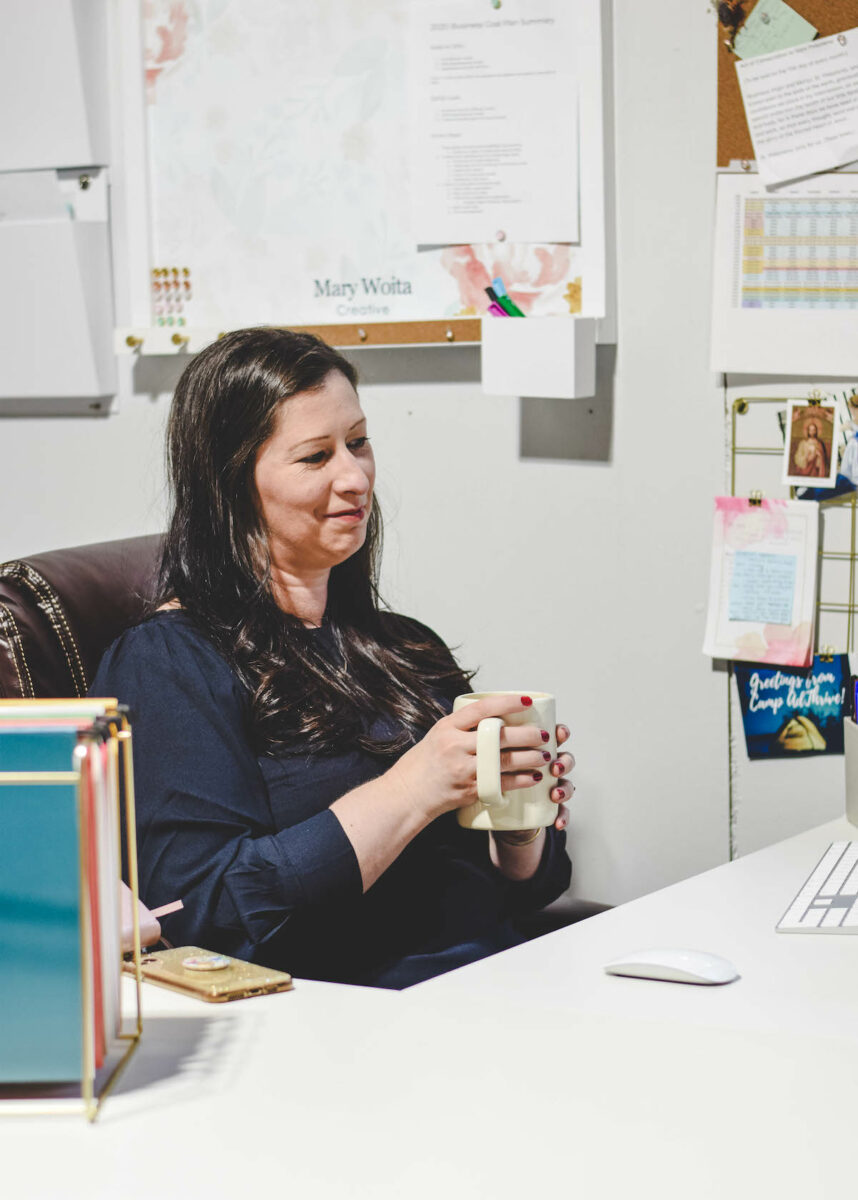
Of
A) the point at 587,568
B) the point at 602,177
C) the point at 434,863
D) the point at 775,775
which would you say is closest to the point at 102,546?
the point at 434,863

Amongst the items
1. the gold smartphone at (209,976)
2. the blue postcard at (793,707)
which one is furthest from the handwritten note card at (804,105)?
the gold smartphone at (209,976)

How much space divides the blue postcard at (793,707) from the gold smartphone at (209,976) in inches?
38.6

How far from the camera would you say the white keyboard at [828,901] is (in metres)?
1.15

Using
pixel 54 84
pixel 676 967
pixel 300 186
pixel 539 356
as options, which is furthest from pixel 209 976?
pixel 54 84

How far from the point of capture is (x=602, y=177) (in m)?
1.77

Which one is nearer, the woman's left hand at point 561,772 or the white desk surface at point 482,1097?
the white desk surface at point 482,1097

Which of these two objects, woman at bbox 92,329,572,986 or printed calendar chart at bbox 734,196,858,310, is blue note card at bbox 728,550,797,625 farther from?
woman at bbox 92,329,572,986

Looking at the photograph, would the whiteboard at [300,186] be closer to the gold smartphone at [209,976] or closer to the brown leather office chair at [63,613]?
the brown leather office chair at [63,613]

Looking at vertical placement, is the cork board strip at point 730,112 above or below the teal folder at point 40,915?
above

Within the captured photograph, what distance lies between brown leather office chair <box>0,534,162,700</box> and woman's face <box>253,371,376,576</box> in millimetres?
184

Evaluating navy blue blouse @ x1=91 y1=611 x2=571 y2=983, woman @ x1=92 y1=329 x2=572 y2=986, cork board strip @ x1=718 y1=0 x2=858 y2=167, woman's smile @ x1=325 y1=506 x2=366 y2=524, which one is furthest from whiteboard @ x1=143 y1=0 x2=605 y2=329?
navy blue blouse @ x1=91 y1=611 x2=571 y2=983

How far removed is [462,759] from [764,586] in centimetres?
73

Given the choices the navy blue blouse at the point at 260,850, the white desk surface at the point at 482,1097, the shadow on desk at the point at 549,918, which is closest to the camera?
the white desk surface at the point at 482,1097

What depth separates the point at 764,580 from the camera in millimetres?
1765
